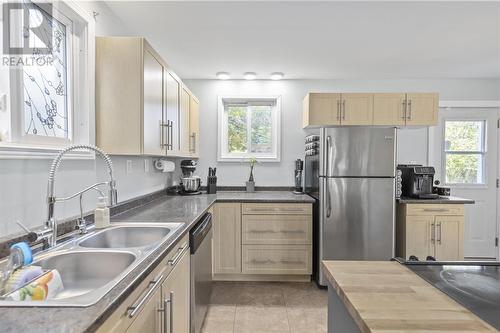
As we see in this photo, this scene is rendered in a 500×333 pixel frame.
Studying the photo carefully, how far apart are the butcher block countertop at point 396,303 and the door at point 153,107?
4.82 ft

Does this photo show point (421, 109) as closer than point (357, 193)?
No

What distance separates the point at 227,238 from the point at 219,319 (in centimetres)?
88

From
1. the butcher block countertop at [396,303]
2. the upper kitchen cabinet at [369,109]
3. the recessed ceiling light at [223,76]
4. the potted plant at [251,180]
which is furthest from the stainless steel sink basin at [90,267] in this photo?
the recessed ceiling light at [223,76]

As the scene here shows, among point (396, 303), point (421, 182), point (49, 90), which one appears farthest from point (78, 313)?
point (421, 182)

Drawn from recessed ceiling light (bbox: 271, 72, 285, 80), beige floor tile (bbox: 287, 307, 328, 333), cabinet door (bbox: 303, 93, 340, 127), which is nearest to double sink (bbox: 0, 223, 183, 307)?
beige floor tile (bbox: 287, 307, 328, 333)

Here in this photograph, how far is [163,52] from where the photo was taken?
3.09 meters

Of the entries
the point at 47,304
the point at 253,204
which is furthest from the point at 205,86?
the point at 47,304

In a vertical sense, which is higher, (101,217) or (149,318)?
(101,217)

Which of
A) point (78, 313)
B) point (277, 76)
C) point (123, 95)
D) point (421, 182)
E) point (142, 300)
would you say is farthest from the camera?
point (277, 76)

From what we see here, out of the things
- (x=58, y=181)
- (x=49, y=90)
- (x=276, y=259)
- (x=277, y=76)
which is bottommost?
(x=276, y=259)

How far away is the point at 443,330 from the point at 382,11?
2.24 meters

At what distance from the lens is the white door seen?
4043 mm

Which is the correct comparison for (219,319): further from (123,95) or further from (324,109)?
(324,109)

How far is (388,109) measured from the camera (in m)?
3.31
